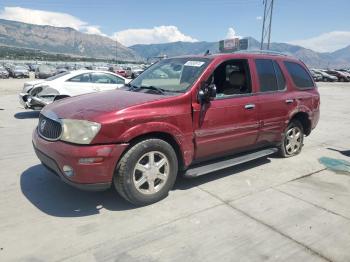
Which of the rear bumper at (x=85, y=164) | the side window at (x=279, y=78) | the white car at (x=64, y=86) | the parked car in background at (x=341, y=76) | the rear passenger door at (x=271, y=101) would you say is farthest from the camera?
the parked car in background at (x=341, y=76)

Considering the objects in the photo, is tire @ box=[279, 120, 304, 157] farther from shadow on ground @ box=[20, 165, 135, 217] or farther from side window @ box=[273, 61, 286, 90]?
shadow on ground @ box=[20, 165, 135, 217]

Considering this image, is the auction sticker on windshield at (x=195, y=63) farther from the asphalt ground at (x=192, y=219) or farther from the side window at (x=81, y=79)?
the side window at (x=81, y=79)

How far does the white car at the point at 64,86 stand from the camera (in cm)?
1031

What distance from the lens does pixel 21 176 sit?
5.16 metres

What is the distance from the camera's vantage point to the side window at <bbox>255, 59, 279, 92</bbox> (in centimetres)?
550

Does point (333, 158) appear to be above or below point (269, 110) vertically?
Answer: below

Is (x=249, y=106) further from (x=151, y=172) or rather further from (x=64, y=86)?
(x=64, y=86)

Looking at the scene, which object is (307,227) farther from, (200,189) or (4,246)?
(4,246)

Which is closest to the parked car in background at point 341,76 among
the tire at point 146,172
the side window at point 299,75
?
the side window at point 299,75

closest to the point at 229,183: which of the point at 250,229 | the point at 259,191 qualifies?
the point at 259,191

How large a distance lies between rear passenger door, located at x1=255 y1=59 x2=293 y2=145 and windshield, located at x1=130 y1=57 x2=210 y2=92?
1.12 metres

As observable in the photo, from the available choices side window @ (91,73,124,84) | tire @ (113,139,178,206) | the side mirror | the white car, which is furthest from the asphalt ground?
side window @ (91,73,124,84)

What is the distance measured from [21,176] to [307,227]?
13.0 ft

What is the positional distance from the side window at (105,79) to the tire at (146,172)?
736 cm
